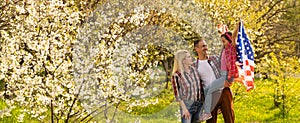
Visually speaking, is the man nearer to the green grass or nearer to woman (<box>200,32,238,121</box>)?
woman (<box>200,32,238,121</box>)

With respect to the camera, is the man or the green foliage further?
the green foliage

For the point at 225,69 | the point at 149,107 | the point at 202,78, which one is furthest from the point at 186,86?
the point at 149,107

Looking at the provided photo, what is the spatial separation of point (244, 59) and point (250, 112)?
6.18 m

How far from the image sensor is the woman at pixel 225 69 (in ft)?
14.9

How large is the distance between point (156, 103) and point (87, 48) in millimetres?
1129

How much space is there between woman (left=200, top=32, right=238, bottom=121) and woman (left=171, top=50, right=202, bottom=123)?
0.33 ft

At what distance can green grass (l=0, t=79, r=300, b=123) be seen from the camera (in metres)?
5.24

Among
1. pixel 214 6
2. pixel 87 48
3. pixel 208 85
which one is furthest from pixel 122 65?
pixel 214 6

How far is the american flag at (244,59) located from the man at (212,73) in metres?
0.20

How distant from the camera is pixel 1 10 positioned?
268 inches

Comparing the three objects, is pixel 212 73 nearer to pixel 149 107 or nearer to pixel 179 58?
pixel 179 58

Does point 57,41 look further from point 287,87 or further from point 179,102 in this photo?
point 287,87

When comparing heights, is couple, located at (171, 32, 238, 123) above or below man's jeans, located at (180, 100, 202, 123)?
above

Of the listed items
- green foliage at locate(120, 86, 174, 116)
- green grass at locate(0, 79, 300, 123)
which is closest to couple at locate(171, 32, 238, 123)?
green grass at locate(0, 79, 300, 123)
